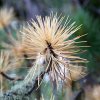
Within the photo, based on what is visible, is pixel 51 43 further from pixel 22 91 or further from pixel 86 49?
pixel 86 49

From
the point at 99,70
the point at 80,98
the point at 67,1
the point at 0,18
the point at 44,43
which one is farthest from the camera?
the point at 67,1

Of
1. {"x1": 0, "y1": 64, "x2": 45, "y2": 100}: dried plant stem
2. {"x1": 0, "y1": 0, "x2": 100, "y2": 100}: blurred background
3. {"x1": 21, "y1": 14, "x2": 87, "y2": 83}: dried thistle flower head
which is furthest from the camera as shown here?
{"x1": 0, "y1": 0, "x2": 100, "y2": 100}: blurred background

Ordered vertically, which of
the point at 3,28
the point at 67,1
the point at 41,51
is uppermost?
the point at 67,1

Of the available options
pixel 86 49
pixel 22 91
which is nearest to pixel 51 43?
pixel 22 91

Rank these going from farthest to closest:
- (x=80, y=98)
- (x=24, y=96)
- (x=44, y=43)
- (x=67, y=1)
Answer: (x=67, y=1) → (x=80, y=98) → (x=24, y=96) → (x=44, y=43)

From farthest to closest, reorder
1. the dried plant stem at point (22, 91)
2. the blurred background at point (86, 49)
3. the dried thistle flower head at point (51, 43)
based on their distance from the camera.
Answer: the blurred background at point (86, 49), the dried plant stem at point (22, 91), the dried thistle flower head at point (51, 43)

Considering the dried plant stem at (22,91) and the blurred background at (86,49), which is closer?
the dried plant stem at (22,91)

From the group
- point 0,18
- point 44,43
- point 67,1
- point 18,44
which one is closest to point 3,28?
point 0,18

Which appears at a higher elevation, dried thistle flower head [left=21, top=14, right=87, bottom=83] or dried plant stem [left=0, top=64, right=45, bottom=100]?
dried thistle flower head [left=21, top=14, right=87, bottom=83]

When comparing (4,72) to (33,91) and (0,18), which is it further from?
(0,18)

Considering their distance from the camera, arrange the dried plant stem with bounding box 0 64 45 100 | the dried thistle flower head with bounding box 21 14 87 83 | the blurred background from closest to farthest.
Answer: the dried thistle flower head with bounding box 21 14 87 83
the dried plant stem with bounding box 0 64 45 100
the blurred background

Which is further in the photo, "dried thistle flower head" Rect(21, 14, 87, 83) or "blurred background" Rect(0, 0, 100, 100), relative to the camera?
"blurred background" Rect(0, 0, 100, 100)
